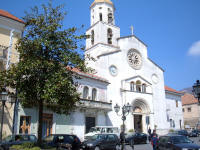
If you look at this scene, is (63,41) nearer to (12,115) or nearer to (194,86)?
(194,86)

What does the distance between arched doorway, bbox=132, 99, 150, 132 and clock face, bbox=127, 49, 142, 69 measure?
20.6 feet

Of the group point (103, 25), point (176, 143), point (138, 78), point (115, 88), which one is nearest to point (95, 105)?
point (115, 88)

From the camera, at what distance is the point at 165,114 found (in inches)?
1510

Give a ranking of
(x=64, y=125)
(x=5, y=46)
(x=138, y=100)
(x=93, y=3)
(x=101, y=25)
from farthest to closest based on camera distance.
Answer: (x=93, y=3)
(x=101, y=25)
(x=138, y=100)
(x=64, y=125)
(x=5, y=46)

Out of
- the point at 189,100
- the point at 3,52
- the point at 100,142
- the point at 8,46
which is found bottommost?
Answer: the point at 100,142

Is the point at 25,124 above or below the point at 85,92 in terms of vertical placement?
below

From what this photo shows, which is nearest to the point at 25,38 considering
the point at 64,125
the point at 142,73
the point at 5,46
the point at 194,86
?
the point at 5,46

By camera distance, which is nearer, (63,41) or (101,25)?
(63,41)

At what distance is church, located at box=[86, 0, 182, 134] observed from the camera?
106ft

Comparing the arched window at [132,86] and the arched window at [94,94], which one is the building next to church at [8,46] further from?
the arched window at [132,86]

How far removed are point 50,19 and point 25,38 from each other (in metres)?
1.99

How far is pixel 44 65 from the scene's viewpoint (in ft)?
41.2

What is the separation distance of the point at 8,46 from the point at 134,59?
2321 cm

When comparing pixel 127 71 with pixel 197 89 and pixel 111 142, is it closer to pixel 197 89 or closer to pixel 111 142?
pixel 111 142
